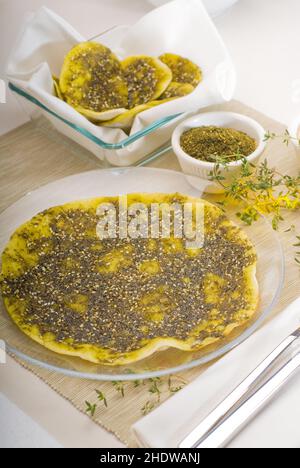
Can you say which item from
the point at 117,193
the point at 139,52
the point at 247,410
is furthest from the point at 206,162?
the point at 247,410

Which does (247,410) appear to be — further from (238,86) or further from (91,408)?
(238,86)

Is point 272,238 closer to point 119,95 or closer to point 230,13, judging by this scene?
point 119,95

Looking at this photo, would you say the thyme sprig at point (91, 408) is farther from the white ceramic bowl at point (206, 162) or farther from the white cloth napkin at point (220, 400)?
the white ceramic bowl at point (206, 162)

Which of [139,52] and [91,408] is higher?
[139,52]

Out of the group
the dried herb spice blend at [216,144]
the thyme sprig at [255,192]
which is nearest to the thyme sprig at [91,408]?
the thyme sprig at [255,192]

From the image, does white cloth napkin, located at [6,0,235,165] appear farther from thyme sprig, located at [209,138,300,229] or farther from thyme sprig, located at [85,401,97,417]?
thyme sprig, located at [85,401,97,417]
